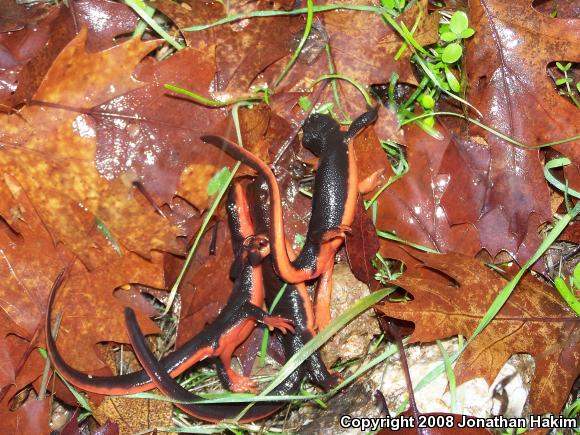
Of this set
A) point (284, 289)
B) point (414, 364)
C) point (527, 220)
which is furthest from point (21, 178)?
point (527, 220)

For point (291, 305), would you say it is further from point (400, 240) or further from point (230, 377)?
point (400, 240)

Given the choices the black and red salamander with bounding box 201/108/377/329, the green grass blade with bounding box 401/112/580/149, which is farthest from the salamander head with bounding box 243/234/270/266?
the green grass blade with bounding box 401/112/580/149

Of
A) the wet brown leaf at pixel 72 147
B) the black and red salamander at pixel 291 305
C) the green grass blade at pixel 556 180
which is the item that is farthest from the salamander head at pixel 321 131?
the green grass blade at pixel 556 180

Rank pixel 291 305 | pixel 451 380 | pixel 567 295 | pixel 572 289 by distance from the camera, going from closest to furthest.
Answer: pixel 451 380, pixel 567 295, pixel 572 289, pixel 291 305

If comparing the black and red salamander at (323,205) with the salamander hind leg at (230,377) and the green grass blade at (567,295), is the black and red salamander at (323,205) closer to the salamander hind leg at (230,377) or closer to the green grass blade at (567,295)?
the salamander hind leg at (230,377)

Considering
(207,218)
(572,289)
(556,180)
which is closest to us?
(572,289)

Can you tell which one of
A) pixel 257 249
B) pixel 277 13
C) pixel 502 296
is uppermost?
pixel 277 13

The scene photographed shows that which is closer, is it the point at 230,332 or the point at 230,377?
the point at 230,332

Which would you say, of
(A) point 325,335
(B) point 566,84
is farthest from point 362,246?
(B) point 566,84
